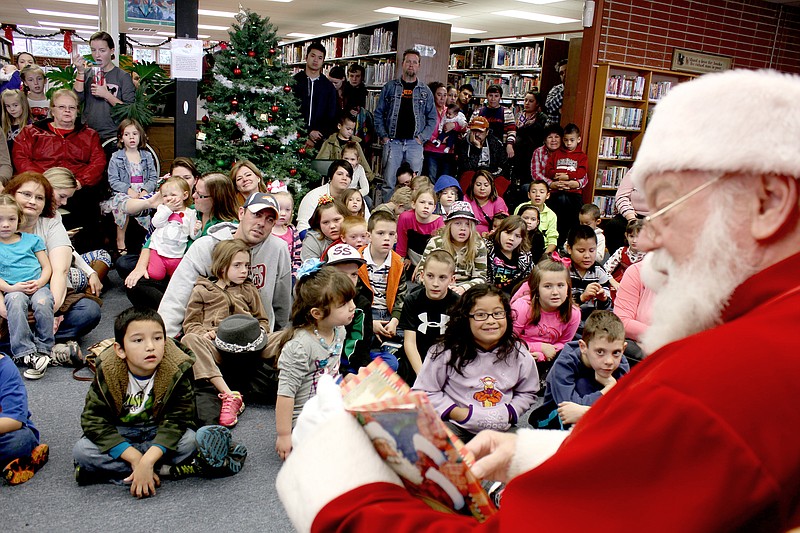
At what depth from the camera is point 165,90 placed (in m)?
6.55

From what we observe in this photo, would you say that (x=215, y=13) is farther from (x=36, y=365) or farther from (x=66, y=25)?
(x=36, y=365)

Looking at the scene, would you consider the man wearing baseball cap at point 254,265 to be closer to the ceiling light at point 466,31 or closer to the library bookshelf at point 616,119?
the library bookshelf at point 616,119

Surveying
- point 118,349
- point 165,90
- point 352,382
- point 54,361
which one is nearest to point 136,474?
point 118,349

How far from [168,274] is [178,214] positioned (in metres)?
0.45

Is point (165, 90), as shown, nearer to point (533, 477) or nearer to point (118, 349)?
point (118, 349)

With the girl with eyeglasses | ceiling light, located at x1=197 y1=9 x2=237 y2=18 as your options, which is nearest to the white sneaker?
the girl with eyeglasses

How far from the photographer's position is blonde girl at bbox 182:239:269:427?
3.26 m

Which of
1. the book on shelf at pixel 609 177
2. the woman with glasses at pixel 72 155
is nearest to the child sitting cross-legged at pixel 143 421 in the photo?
the woman with glasses at pixel 72 155

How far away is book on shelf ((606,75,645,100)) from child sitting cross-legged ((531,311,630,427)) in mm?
5592

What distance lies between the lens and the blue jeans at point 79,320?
392 centimetres

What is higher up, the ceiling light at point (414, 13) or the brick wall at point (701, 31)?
the ceiling light at point (414, 13)

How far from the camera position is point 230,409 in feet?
10.4

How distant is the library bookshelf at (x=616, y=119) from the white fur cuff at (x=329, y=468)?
7620mm

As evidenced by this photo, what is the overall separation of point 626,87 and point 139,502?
290 inches
